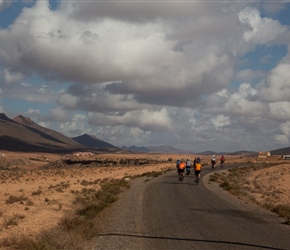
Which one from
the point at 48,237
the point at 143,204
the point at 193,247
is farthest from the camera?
the point at 143,204

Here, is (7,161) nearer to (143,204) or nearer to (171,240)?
(143,204)

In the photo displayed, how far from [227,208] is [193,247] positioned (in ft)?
28.7

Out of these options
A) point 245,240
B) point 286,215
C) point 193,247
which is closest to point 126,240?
point 193,247

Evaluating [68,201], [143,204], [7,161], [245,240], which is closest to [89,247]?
[245,240]

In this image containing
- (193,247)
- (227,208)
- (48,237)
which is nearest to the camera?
(193,247)

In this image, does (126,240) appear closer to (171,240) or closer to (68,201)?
(171,240)

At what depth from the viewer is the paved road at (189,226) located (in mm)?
11625

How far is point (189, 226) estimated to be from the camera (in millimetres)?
14305

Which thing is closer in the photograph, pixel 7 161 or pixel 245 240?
pixel 245 240

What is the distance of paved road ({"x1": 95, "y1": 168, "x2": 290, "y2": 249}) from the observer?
11.6 meters

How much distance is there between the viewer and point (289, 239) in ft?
40.5

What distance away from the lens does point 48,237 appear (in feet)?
39.0

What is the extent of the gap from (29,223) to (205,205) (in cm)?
905

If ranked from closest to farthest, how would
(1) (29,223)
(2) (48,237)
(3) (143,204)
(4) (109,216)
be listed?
(2) (48,237), (1) (29,223), (4) (109,216), (3) (143,204)
